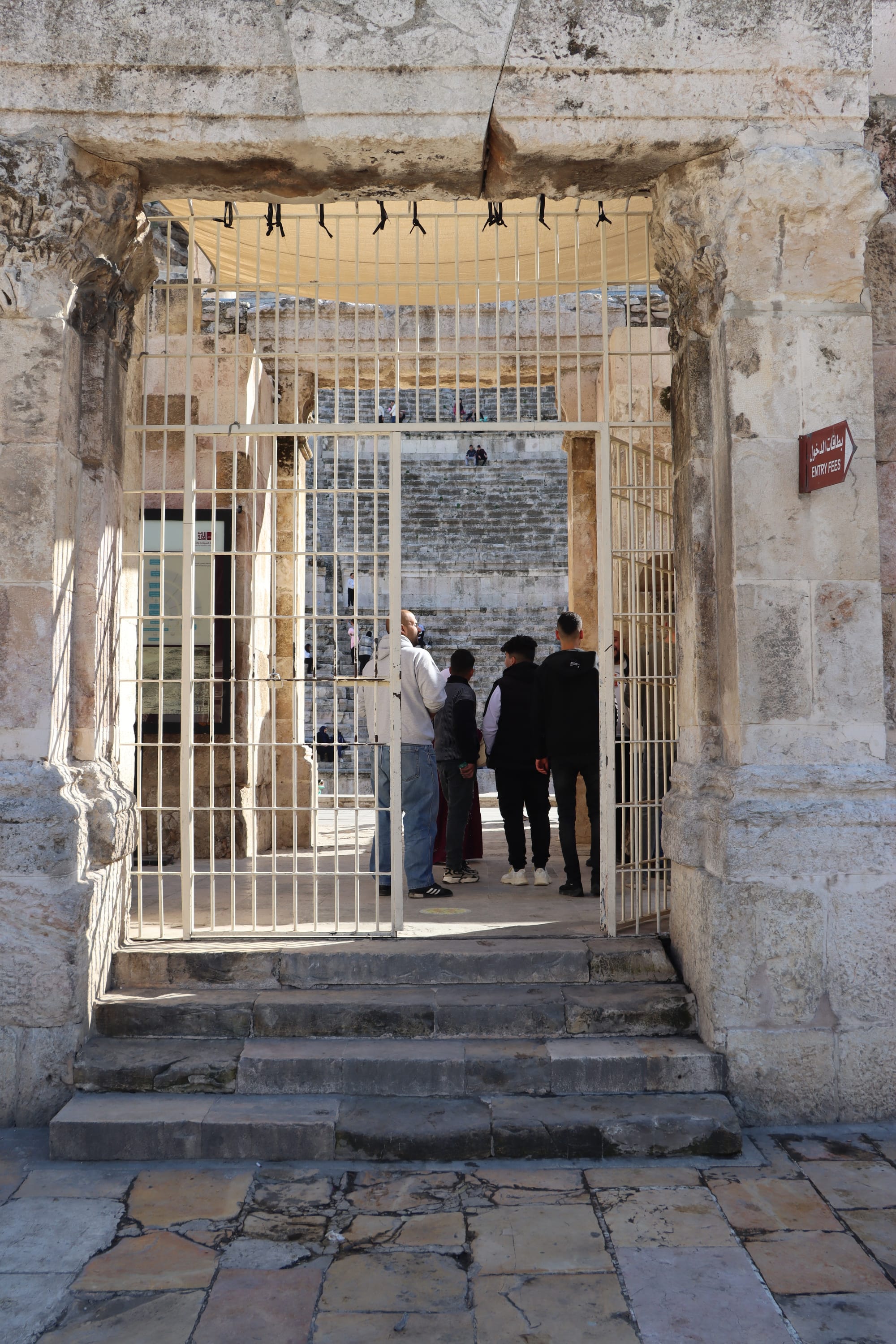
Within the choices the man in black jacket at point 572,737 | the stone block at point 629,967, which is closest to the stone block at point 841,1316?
the stone block at point 629,967

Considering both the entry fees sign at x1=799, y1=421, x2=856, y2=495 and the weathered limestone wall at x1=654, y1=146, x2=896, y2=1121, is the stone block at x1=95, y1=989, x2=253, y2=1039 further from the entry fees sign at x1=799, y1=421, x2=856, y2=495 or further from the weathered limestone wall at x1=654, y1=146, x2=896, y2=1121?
the entry fees sign at x1=799, y1=421, x2=856, y2=495

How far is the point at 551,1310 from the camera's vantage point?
2.95 m

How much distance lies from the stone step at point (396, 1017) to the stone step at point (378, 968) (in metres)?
0.20

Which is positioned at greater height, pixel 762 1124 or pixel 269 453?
pixel 269 453

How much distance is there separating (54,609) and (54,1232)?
93.1 inches

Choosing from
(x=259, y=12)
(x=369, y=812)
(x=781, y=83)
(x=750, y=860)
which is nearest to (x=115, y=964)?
(x=750, y=860)

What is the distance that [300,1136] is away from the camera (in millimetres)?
3928

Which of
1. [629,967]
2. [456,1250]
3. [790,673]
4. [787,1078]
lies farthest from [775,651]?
[456,1250]

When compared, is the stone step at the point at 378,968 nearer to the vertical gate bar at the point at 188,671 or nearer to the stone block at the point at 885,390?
the vertical gate bar at the point at 188,671

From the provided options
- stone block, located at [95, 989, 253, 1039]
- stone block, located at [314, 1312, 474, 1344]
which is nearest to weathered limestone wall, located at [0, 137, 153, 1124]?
stone block, located at [95, 989, 253, 1039]

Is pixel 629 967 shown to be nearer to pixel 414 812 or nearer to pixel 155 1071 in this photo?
pixel 414 812

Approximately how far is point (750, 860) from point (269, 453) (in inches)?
221

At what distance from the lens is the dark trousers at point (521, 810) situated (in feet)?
23.0

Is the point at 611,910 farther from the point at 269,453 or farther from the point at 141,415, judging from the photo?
the point at 269,453
